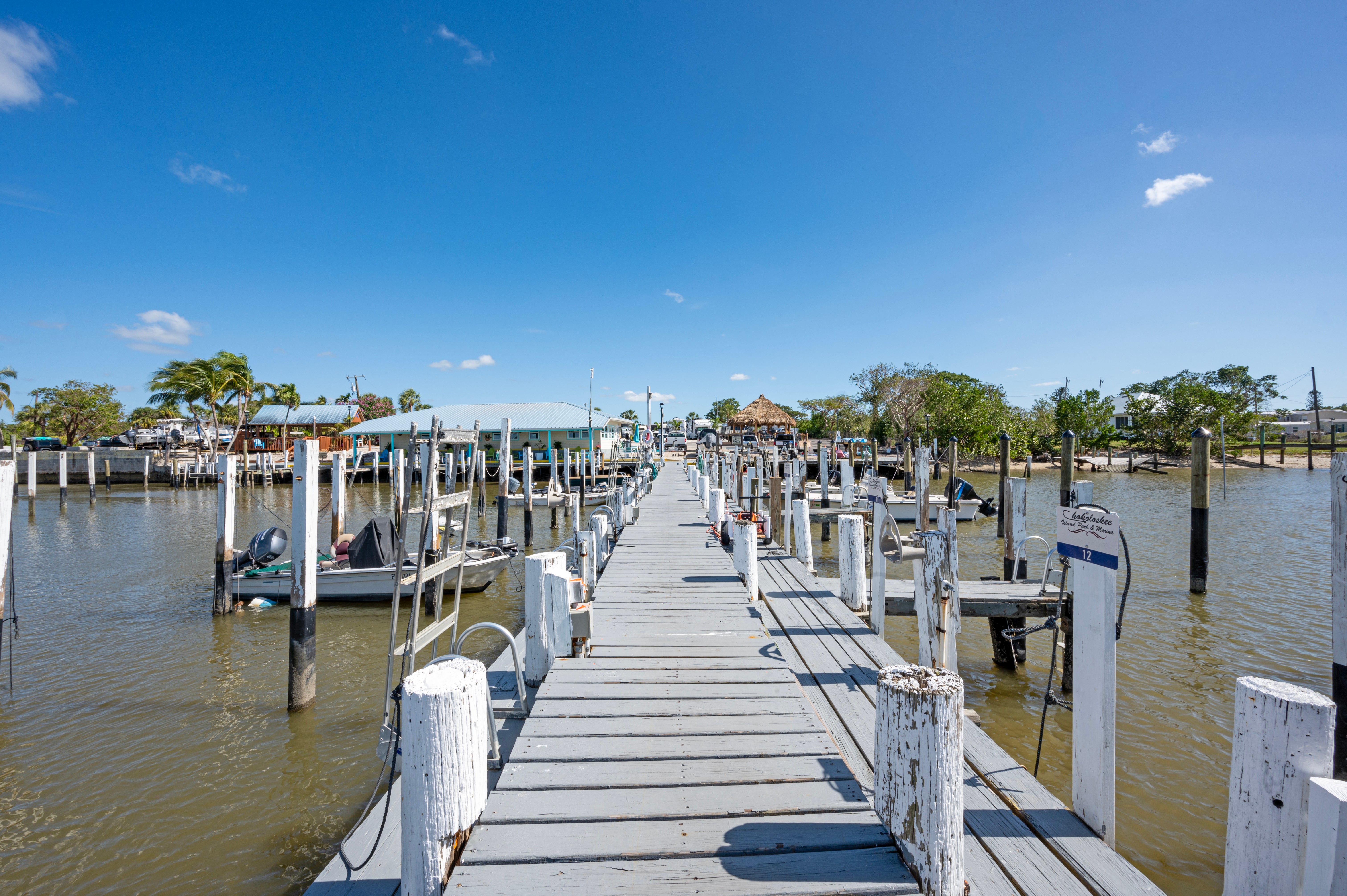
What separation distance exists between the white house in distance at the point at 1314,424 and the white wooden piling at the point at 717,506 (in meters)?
86.0

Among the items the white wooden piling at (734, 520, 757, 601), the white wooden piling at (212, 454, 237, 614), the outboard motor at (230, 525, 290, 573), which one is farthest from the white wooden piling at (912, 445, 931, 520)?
the outboard motor at (230, 525, 290, 573)

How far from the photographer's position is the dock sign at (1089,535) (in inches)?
119

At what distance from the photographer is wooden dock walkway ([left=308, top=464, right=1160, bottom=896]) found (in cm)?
269

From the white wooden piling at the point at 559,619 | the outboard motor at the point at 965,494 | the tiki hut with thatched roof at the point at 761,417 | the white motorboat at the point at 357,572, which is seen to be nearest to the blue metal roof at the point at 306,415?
the tiki hut with thatched roof at the point at 761,417

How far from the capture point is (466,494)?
432cm

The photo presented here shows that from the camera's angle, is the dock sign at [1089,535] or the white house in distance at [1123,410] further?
the white house in distance at [1123,410]

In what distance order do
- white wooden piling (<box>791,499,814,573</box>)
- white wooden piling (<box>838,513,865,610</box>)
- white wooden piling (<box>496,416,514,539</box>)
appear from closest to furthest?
1. white wooden piling (<box>838,513,865,610</box>)
2. white wooden piling (<box>791,499,814,573</box>)
3. white wooden piling (<box>496,416,514,539</box>)

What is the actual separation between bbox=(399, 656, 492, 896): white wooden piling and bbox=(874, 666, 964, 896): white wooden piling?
1.94 meters

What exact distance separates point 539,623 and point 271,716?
5.23 metres

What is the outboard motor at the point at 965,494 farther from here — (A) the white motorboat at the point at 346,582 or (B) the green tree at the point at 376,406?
(B) the green tree at the point at 376,406

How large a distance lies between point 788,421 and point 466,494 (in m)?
51.0

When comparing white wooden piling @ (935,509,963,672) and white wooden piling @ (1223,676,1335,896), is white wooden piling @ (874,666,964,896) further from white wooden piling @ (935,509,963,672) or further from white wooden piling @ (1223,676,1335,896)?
white wooden piling @ (935,509,963,672)

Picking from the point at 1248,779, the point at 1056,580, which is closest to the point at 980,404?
the point at 1056,580

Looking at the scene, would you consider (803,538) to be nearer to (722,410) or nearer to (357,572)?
(357,572)
